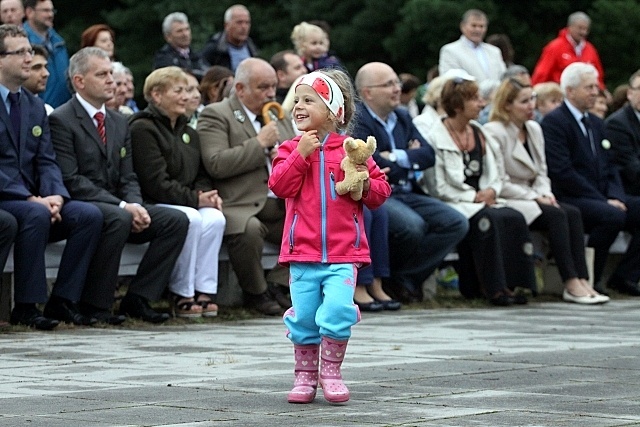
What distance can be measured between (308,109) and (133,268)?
4339 millimetres

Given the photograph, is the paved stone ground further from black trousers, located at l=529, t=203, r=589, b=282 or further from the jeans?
black trousers, located at l=529, t=203, r=589, b=282

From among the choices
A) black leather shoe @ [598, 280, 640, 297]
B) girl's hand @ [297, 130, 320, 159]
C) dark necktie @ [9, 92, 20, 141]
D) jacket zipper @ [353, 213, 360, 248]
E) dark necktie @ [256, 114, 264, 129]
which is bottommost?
black leather shoe @ [598, 280, 640, 297]

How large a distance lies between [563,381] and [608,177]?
7.01 metres

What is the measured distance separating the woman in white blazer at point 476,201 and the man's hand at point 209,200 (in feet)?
7.88

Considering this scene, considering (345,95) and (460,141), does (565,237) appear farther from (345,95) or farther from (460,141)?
(345,95)

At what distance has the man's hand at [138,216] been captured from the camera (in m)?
10.9

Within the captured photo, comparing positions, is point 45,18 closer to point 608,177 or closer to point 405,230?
point 405,230

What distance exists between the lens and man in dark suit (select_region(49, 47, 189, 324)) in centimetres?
1072

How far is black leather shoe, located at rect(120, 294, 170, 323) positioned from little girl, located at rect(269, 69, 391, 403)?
3.82m

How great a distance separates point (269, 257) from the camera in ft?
40.2

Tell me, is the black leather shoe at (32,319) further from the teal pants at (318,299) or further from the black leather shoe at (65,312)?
the teal pants at (318,299)

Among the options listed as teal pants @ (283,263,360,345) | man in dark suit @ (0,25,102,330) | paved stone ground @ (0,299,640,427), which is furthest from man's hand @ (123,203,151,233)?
teal pants @ (283,263,360,345)

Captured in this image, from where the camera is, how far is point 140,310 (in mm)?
11039

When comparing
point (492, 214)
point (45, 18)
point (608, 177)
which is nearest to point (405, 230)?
point (492, 214)
